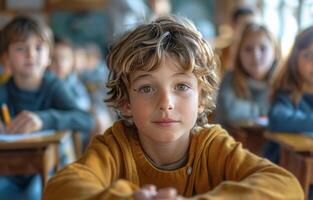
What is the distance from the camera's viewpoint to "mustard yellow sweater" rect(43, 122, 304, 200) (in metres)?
1.05

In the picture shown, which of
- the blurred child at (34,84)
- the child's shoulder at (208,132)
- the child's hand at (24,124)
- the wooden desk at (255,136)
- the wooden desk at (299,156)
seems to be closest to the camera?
the child's shoulder at (208,132)

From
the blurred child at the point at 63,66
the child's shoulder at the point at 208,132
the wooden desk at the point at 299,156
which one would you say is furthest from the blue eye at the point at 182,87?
the blurred child at the point at 63,66

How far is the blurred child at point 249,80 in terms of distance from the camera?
3090mm

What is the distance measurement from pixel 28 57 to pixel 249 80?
143 centimetres

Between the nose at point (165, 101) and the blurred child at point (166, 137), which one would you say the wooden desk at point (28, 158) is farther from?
the nose at point (165, 101)

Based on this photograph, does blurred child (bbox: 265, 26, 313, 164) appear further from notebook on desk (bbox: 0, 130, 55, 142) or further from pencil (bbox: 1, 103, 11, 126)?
pencil (bbox: 1, 103, 11, 126)

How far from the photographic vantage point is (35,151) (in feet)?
6.47

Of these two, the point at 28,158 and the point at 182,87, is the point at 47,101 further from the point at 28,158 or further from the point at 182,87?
the point at 182,87

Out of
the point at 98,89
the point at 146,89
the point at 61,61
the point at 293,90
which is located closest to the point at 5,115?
the point at 146,89

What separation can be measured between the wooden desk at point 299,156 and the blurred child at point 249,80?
1020 mm

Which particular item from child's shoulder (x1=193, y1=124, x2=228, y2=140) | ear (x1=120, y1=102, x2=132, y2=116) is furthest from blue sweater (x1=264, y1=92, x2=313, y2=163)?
ear (x1=120, y1=102, x2=132, y2=116)

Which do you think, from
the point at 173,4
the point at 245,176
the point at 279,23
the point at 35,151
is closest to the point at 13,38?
the point at 35,151

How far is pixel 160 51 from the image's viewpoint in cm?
116

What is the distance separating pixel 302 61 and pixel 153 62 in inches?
54.8
